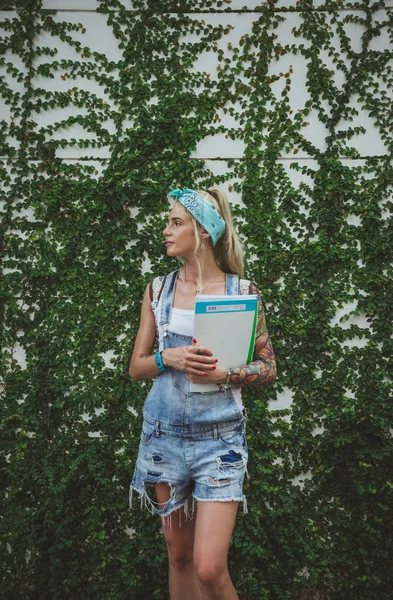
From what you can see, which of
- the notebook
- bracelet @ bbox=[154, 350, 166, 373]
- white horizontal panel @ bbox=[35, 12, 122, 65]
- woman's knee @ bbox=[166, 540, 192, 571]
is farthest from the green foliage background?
the notebook

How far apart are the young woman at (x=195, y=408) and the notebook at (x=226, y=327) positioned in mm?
39

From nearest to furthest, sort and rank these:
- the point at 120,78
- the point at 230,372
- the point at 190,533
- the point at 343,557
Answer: the point at 230,372
the point at 190,533
the point at 343,557
the point at 120,78

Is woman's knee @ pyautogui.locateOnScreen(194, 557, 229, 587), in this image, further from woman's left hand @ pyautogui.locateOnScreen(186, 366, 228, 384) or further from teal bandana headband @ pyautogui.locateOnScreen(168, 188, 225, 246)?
teal bandana headband @ pyautogui.locateOnScreen(168, 188, 225, 246)

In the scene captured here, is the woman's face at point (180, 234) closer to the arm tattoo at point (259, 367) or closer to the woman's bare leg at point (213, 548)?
the arm tattoo at point (259, 367)

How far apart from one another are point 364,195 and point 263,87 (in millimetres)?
1004

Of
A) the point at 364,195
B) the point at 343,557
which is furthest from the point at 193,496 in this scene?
the point at 364,195

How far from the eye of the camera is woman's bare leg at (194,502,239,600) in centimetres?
180

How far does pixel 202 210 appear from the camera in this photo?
212cm

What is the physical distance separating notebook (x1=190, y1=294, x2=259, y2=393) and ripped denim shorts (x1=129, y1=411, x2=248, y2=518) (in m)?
0.19

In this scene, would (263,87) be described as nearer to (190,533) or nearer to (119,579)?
(190,533)

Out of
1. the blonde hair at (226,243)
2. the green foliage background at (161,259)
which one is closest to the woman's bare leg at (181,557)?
the blonde hair at (226,243)

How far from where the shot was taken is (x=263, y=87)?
3361 millimetres

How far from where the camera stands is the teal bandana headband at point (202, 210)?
2111 mm

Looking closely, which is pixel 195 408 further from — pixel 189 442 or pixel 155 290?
pixel 155 290
